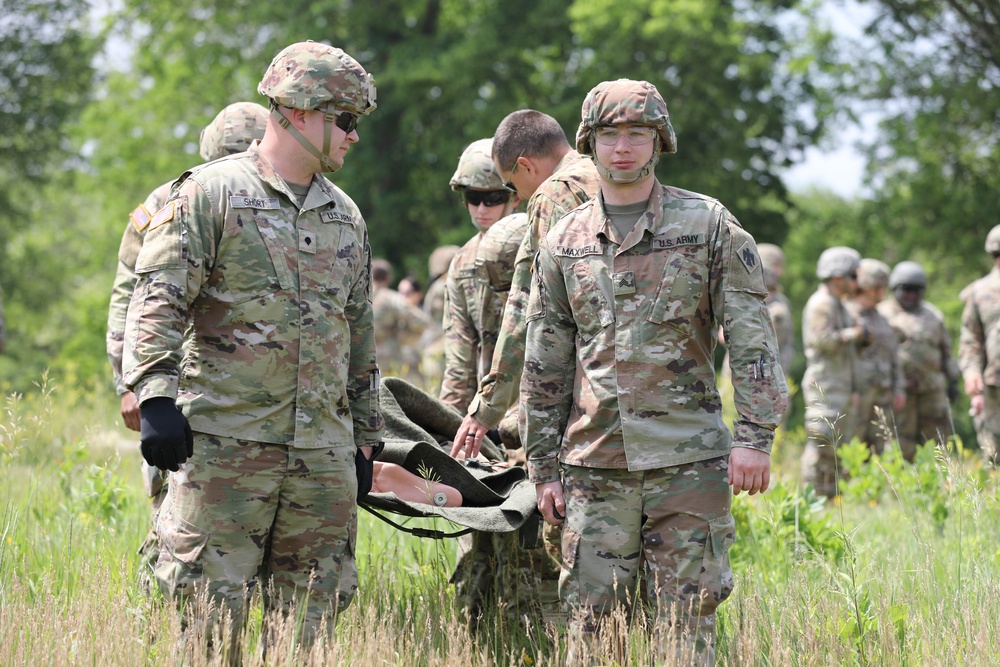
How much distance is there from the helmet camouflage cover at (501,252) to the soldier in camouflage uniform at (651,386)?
4.10ft

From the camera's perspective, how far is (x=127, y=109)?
31219 mm

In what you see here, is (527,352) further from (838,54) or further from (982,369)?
(838,54)

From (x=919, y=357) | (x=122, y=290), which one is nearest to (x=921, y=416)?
(x=919, y=357)

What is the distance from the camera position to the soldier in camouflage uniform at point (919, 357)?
497 inches

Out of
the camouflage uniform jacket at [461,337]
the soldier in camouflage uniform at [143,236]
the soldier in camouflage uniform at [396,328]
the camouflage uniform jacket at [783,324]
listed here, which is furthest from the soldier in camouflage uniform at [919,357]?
the soldier in camouflage uniform at [143,236]

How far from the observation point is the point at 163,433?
12.3ft

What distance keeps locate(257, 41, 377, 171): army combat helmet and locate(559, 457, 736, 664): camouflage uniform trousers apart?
1.62m

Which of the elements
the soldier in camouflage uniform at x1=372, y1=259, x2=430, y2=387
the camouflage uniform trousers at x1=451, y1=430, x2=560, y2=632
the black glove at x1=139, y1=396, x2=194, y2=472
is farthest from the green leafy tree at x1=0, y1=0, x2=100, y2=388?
the black glove at x1=139, y1=396, x2=194, y2=472

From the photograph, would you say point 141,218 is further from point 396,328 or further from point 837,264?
point 396,328

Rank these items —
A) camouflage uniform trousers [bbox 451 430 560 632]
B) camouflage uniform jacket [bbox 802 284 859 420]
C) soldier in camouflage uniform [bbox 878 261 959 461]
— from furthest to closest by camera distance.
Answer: soldier in camouflage uniform [bbox 878 261 959 461]
camouflage uniform jacket [bbox 802 284 859 420]
camouflage uniform trousers [bbox 451 430 560 632]

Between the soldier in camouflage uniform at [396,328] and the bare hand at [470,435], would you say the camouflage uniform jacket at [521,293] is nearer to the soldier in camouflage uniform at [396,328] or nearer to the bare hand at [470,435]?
the bare hand at [470,435]

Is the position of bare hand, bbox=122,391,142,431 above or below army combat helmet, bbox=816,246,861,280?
below

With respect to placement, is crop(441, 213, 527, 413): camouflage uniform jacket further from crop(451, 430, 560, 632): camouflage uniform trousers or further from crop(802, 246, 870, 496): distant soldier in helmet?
crop(802, 246, 870, 496): distant soldier in helmet

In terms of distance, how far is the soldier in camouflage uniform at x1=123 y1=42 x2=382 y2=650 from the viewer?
4027 millimetres
